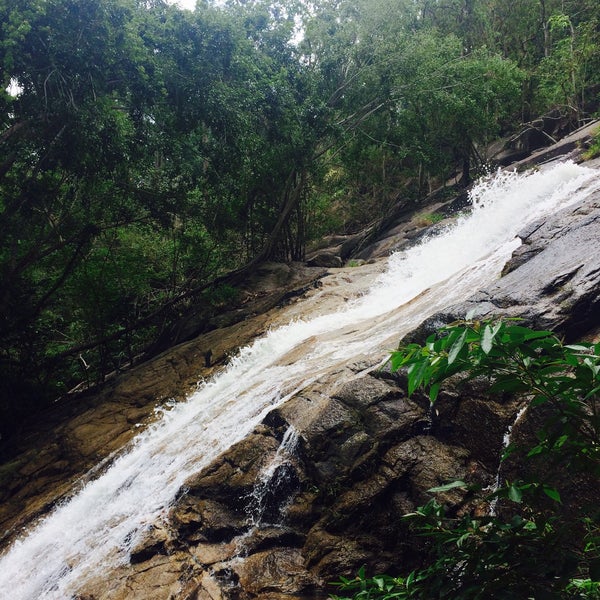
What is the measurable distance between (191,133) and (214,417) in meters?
6.96

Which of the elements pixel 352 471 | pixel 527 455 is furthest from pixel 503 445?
pixel 527 455

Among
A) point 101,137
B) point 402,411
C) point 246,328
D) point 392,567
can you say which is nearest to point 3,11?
point 101,137

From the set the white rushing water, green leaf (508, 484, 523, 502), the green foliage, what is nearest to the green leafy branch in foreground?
green leaf (508, 484, 523, 502)

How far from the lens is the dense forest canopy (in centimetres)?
1001

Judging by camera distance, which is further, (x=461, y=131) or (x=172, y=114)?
(x=461, y=131)

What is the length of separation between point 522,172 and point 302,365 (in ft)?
43.3

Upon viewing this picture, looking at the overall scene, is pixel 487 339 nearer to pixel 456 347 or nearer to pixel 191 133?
pixel 456 347

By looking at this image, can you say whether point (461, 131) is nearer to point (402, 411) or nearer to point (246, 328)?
point (246, 328)

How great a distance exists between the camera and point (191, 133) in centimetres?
1207

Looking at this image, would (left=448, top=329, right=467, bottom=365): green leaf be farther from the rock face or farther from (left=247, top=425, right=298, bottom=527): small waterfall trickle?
(left=247, top=425, right=298, bottom=527): small waterfall trickle

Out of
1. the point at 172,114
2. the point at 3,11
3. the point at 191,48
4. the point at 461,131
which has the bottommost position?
the point at 461,131

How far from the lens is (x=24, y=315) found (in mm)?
13125

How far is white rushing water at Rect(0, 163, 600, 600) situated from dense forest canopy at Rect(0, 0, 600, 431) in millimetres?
4850

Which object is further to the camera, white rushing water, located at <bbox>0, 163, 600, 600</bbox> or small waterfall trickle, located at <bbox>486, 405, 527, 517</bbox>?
white rushing water, located at <bbox>0, 163, 600, 600</bbox>
